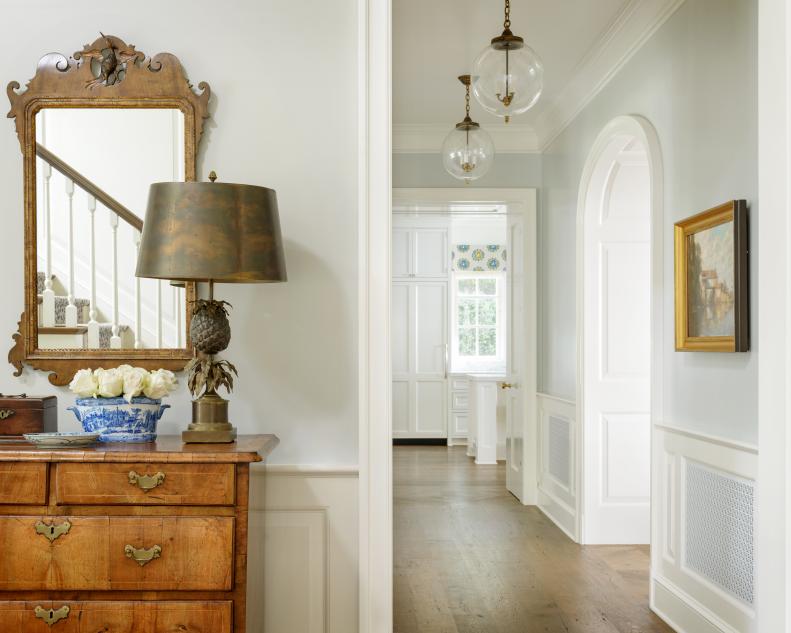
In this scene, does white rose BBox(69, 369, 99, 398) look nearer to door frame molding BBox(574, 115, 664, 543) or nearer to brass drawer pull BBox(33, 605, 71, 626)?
brass drawer pull BBox(33, 605, 71, 626)

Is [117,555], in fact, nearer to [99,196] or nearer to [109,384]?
[109,384]

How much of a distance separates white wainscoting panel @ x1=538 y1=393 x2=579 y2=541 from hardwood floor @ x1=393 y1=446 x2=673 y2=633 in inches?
4.5

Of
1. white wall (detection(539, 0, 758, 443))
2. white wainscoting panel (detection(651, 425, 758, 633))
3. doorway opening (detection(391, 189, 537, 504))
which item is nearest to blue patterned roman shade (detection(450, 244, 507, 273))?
doorway opening (detection(391, 189, 537, 504))

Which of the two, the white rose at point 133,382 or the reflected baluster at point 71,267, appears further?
the reflected baluster at point 71,267

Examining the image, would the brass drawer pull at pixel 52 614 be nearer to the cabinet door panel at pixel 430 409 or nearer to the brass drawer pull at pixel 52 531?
the brass drawer pull at pixel 52 531

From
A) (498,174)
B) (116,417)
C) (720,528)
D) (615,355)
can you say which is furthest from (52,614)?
(498,174)

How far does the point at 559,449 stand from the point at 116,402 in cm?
399

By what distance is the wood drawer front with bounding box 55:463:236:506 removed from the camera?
82.2 inches

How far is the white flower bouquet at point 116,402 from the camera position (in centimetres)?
228

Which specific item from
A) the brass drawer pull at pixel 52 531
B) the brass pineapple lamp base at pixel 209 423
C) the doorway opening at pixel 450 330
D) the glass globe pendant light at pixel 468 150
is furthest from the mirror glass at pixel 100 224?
the doorway opening at pixel 450 330

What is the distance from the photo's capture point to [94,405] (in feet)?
7.48

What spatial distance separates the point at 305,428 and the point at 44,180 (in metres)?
1.17

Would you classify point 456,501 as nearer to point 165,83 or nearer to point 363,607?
point 363,607

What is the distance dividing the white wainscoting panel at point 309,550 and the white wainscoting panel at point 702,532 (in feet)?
4.94
